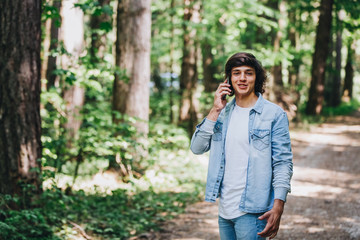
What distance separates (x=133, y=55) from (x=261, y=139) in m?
6.19

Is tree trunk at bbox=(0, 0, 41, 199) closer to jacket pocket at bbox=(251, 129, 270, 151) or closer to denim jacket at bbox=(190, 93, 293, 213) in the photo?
denim jacket at bbox=(190, 93, 293, 213)

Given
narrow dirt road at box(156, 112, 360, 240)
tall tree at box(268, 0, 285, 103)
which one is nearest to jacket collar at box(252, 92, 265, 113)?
narrow dirt road at box(156, 112, 360, 240)

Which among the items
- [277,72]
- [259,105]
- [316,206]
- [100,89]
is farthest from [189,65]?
[259,105]

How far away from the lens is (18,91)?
190 inches

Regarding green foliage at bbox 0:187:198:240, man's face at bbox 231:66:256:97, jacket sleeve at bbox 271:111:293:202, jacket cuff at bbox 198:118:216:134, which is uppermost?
man's face at bbox 231:66:256:97

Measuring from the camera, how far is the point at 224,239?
111 inches

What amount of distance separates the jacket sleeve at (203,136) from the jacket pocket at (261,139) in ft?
1.15

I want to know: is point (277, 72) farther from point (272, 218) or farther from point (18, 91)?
point (272, 218)

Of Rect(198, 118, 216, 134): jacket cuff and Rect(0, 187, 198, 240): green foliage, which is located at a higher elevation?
Rect(198, 118, 216, 134): jacket cuff

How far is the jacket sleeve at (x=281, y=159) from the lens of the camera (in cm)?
260

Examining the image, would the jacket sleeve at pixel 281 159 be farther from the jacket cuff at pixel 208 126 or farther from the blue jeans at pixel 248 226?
the jacket cuff at pixel 208 126

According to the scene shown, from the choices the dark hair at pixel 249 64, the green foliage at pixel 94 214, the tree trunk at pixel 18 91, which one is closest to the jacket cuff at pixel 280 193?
the dark hair at pixel 249 64

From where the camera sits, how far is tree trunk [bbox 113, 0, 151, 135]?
27.3 feet

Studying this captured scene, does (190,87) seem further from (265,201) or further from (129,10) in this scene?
(265,201)
